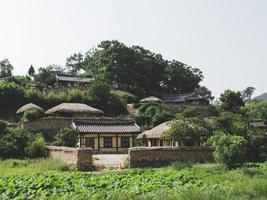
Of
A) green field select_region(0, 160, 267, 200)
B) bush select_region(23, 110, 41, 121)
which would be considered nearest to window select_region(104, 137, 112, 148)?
bush select_region(23, 110, 41, 121)

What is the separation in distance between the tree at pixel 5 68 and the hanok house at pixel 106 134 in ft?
134

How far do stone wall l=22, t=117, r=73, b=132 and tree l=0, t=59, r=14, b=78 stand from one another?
37929mm

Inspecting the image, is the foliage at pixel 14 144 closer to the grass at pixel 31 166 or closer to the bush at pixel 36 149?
the bush at pixel 36 149

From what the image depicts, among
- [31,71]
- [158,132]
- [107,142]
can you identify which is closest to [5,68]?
[31,71]

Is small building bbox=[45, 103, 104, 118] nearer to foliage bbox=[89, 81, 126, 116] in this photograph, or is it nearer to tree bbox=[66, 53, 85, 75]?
foliage bbox=[89, 81, 126, 116]

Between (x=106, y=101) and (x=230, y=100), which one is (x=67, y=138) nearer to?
(x=106, y=101)

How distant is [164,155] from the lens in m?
26.1

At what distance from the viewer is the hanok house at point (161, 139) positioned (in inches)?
1315

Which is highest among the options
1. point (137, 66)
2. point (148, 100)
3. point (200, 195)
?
point (137, 66)

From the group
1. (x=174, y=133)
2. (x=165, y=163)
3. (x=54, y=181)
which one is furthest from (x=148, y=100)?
(x=54, y=181)

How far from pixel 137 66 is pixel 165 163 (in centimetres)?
4856

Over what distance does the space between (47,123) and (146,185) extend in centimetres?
2758

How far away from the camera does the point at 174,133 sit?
107 feet

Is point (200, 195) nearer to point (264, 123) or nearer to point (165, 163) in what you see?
point (165, 163)
